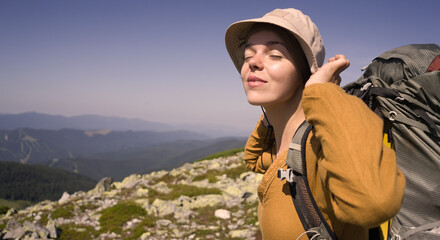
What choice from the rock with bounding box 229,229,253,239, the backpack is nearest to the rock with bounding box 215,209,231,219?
the rock with bounding box 229,229,253,239

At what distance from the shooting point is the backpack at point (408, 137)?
1745 millimetres

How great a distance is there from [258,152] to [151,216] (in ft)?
30.8

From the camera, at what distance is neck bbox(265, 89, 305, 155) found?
2320 millimetres

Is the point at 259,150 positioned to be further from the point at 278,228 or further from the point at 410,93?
the point at 410,93

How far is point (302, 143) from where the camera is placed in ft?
5.60

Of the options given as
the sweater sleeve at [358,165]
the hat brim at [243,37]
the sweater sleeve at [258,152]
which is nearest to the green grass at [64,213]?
the sweater sleeve at [258,152]

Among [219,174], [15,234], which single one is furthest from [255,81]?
[219,174]

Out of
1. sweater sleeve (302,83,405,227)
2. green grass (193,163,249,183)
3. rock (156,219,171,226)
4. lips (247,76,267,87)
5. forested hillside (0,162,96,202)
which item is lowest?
forested hillside (0,162,96,202)

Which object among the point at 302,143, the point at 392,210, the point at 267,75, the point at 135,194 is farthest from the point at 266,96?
the point at 135,194

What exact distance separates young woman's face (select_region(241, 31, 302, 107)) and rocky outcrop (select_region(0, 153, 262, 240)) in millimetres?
7528

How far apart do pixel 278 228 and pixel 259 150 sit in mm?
1418

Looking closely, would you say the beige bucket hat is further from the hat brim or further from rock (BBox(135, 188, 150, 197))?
rock (BBox(135, 188, 150, 197))

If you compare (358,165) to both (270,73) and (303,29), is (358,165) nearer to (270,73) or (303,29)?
(270,73)

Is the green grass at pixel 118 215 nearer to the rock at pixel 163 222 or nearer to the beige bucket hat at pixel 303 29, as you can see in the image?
the rock at pixel 163 222
